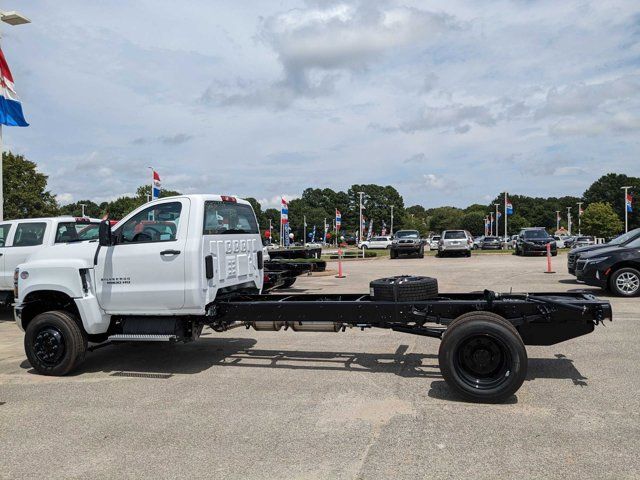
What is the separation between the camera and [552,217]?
147500mm

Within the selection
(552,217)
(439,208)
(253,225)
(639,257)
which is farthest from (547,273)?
(439,208)

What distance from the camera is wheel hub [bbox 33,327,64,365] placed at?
21.2ft

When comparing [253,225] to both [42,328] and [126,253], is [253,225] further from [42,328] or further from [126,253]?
[42,328]

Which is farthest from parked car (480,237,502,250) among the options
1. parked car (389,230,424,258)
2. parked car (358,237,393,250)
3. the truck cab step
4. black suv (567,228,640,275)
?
the truck cab step

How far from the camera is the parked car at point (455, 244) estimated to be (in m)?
31.5

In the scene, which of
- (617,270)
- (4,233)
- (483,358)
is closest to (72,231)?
(4,233)

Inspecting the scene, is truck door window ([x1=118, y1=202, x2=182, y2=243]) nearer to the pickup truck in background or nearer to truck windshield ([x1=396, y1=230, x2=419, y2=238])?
the pickup truck in background

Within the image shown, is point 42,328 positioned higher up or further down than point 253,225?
further down

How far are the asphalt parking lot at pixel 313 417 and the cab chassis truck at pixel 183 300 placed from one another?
0.56 meters

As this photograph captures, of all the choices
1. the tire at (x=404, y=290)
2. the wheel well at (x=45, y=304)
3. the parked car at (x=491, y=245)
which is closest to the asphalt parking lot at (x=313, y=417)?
the wheel well at (x=45, y=304)

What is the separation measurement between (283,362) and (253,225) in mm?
1968

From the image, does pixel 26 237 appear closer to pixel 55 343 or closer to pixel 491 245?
pixel 55 343

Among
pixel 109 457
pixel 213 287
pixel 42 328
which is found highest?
pixel 213 287

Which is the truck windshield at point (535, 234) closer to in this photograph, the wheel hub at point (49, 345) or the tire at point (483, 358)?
the tire at point (483, 358)
